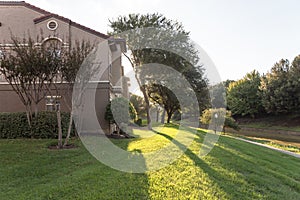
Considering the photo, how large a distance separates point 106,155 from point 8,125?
5627mm

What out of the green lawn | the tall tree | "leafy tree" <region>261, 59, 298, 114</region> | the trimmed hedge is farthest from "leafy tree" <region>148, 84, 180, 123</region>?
the green lawn

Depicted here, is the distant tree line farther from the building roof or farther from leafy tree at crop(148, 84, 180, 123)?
the building roof

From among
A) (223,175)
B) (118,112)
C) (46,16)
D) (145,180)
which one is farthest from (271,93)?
(145,180)

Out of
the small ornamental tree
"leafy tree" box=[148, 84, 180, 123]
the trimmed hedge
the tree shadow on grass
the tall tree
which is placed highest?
the tall tree

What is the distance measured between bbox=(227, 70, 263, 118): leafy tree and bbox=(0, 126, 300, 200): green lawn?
118 feet

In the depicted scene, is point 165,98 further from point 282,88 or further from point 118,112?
point 282,88

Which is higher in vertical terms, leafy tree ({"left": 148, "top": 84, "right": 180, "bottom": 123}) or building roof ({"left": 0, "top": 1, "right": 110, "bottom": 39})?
building roof ({"left": 0, "top": 1, "right": 110, "bottom": 39})

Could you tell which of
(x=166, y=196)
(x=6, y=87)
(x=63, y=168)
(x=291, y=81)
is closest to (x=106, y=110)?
(x=6, y=87)

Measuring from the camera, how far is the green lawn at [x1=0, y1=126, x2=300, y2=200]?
4.57 metres

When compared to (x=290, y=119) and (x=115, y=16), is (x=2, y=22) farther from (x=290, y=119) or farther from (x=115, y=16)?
(x=290, y=119)

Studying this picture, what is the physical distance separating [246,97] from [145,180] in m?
40.5

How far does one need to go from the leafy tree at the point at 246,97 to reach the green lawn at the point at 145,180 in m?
35.9

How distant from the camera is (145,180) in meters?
5.23

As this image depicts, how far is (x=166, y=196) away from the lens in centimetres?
449
